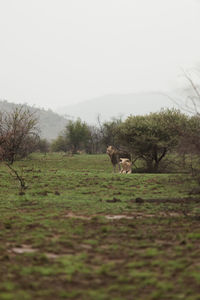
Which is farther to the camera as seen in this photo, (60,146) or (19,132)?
(60,146)

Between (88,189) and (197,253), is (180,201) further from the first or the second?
(197,253)

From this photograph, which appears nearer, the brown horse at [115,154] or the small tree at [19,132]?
the brown horse at [115,154]

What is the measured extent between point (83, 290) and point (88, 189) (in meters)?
13.0

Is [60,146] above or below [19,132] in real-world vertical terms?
below

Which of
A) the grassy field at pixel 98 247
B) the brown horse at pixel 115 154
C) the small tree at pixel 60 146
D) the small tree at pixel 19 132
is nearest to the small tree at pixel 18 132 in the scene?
the small tree at pixel 19 132

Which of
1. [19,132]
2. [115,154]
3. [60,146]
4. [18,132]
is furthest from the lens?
[60,146]

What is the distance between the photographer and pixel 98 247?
818 cm

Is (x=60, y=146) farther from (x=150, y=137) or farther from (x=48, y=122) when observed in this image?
(x=48, y=122)

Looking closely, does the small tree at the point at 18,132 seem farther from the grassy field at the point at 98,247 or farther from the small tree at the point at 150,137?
the grassy field at the point at 98,247

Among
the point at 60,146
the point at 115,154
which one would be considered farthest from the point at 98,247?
the point at 60,146

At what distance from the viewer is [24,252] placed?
765 centimetres

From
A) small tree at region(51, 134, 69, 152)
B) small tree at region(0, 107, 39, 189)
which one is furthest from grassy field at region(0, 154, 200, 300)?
small tree at region(51, 134, 69, 152)

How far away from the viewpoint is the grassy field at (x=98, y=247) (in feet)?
18.8

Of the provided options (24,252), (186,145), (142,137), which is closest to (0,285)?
(24,252)
